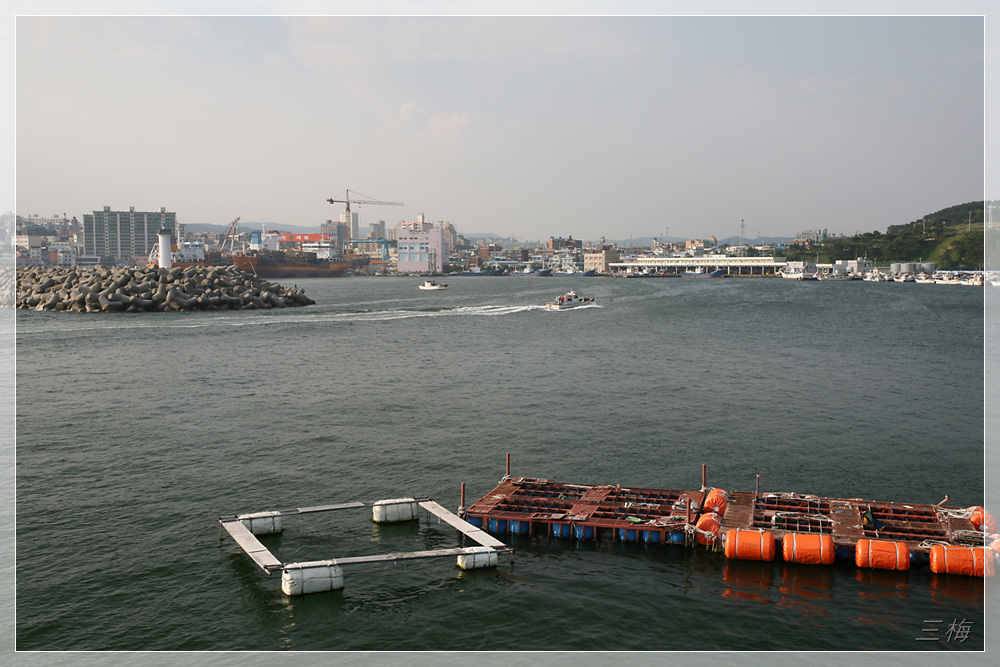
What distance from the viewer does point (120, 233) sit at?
17512 cm

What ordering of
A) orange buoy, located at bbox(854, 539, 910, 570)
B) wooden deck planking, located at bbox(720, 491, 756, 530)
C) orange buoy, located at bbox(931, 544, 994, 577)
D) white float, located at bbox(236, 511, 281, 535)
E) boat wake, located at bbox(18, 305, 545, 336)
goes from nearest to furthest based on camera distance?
orange buoy, located at bbox(931, 544, 994, 577)
orange buoy, located at bbox(854, 539, 910, 570)
wooden deck planking, located at bbox(720, 491, 756, 530)
white float, located at bbox(236, 511, 281, 535)
boat wake, located at bbox(18, 305, 545, 336)

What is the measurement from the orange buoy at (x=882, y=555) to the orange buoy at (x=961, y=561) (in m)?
0.45

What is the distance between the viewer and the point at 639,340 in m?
42.9

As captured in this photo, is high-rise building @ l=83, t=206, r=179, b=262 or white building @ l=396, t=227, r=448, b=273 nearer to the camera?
high-rise building @ l=83, t=206, r=179, b=262

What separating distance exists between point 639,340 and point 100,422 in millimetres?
29841

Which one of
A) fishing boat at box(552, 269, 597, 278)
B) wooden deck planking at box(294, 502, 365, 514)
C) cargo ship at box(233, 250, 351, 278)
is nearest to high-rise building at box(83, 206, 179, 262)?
cargo ship at box(233, 250, 351, 278)

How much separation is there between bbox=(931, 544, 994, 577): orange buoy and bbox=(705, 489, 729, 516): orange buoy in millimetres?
3570

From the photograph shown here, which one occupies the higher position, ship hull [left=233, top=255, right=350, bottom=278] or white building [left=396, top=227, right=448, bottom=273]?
white building [left=396, top=227, right=448, bottom=273]

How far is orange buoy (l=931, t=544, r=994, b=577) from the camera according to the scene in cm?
1170

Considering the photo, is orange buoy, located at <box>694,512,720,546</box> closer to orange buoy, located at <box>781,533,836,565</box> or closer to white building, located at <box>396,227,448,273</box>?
orange buoy, located at <box>781,533,836,565</box>

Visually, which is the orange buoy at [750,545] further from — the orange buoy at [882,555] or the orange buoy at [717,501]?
the orange buoy at [882,555]

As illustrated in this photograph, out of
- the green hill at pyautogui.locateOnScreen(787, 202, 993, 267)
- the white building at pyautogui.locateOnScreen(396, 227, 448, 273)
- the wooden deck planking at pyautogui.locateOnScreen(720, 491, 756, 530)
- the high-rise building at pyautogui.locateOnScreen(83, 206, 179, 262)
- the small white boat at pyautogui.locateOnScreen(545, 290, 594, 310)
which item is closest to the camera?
the wooden deck planking at pyautogui.locateOnScreen(720, 491, 756, 530)

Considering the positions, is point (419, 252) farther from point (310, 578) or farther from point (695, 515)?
point (310, 578)
